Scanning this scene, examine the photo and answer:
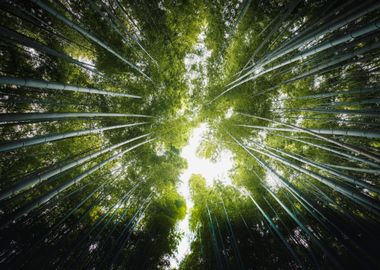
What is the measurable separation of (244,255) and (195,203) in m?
2.48

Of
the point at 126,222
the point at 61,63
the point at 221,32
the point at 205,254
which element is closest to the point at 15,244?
the point at 126,222

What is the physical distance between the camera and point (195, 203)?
705 cm

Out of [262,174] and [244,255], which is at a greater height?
[262,174]

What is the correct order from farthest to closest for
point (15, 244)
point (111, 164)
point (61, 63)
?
point (111, 164)
point (61, 63)
point (15, 244)

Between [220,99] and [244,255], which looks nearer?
[244,255]

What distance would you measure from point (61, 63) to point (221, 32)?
4072 millimetres

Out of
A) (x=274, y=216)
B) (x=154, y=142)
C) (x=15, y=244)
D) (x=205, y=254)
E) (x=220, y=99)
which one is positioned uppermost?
(x=220, y=99)

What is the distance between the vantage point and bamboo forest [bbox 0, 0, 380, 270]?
3490 millimetres

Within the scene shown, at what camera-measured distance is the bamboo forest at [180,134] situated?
349 centimetres

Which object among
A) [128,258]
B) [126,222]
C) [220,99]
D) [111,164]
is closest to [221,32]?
[220,99]

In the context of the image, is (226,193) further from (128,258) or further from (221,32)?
(221,32)

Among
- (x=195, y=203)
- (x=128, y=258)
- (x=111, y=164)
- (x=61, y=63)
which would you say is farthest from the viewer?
(x=195, y=203)

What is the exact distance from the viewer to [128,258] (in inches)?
191

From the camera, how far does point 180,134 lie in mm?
6113
